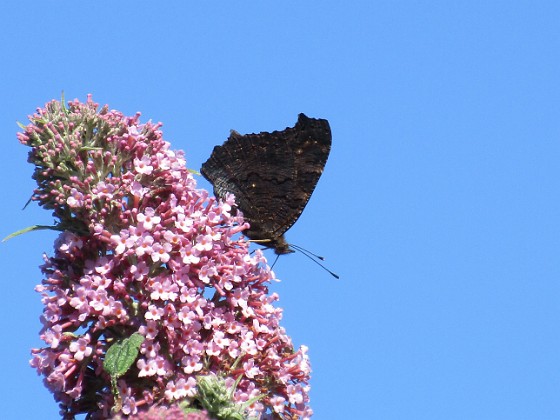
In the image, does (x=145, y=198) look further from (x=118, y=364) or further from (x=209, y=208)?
(x=118, y=364)

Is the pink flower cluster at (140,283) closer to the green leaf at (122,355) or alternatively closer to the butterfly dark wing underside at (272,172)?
the green leaf at (122,355)

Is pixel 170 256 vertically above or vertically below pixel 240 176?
below

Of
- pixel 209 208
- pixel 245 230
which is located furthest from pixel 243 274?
pixel 245 230

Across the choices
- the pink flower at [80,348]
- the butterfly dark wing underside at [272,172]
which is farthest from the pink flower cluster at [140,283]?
the butterfly dark wing underside at [272,172]

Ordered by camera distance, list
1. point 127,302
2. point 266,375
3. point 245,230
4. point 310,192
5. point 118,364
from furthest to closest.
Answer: point 310,192 < point 245,230 < point 266,375 < point 127,302 < point 118,364


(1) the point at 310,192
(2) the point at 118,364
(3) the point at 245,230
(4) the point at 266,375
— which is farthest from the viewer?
(1) the point at 310,192

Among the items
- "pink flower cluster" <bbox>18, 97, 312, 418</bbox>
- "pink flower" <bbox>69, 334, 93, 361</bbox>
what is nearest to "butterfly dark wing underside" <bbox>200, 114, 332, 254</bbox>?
"pink flower cluster" <bbox>18, 97, 312, 418</bbox>

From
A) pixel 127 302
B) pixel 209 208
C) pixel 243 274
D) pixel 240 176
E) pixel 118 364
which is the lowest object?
pixel 118 364

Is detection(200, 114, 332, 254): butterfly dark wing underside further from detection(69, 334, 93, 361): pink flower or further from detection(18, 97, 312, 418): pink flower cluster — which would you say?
detection(69, 334, 93, 361): pink flower
